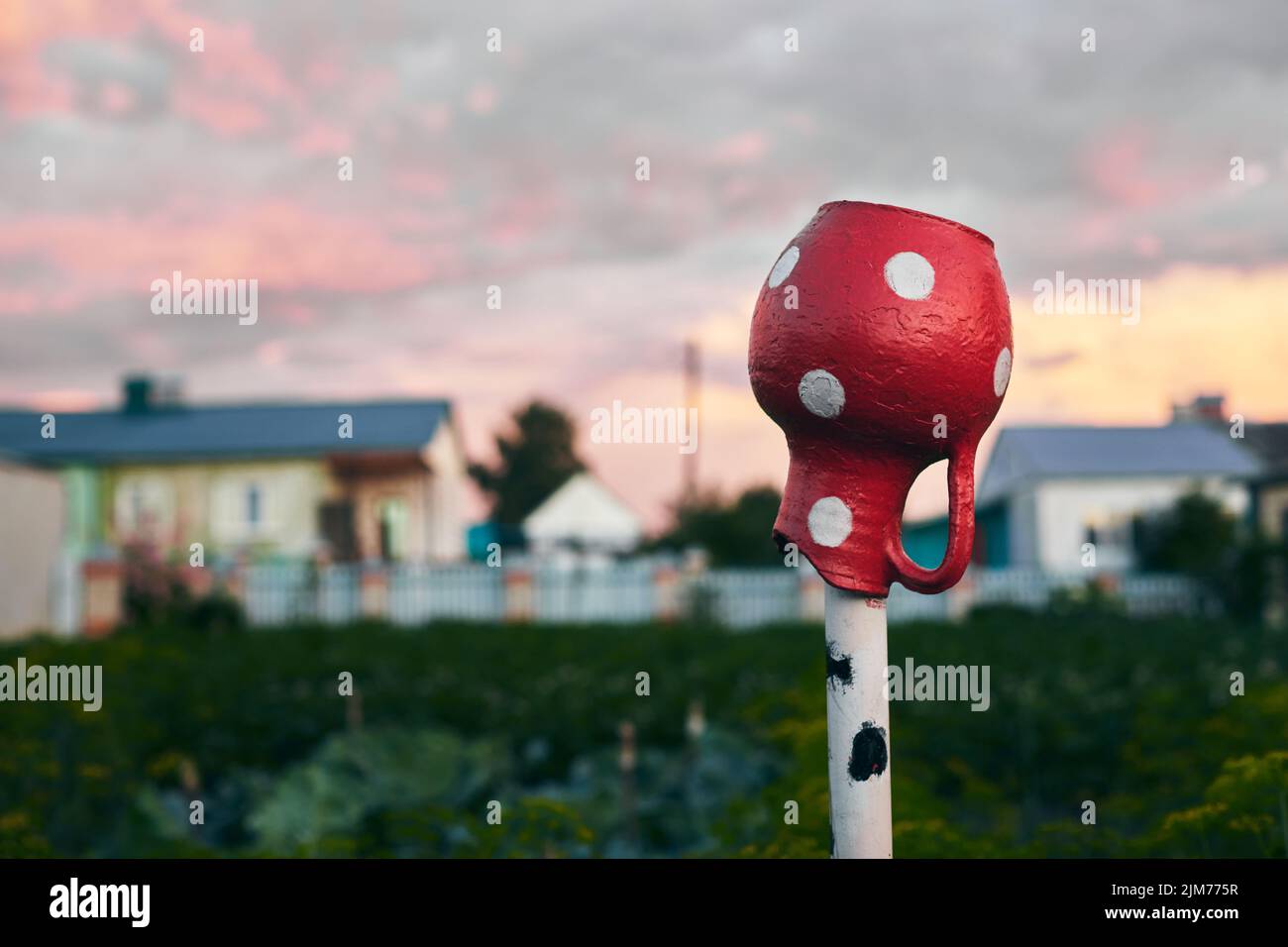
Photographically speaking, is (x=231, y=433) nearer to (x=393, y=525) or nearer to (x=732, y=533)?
(x=393, y=525)

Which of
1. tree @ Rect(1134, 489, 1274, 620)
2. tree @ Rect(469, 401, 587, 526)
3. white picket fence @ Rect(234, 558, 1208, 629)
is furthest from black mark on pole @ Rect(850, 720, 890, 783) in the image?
tree @ Rect(469, 401, 587, 526)

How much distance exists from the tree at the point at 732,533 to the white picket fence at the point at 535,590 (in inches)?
123

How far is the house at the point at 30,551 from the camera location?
16.2 metres

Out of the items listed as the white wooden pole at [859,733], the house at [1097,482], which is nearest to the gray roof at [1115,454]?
the house at [1097,482]

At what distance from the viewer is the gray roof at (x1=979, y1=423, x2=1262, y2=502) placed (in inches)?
961

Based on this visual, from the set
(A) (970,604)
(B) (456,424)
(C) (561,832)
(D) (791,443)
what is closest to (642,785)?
(C) (561,832)

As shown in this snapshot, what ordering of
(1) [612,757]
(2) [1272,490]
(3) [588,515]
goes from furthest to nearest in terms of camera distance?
(3) [588,515]
(2) [1272,490]
(1) [612,757]

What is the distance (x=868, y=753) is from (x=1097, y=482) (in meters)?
24.0

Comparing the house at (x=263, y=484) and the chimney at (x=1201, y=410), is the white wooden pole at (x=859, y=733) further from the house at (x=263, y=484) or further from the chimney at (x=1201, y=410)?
the chimney at (x=1201, y=410)

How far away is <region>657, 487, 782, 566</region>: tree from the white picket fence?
3119 millimetres

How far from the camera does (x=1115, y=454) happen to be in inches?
995

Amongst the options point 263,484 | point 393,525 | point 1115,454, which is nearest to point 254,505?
point 263,484
